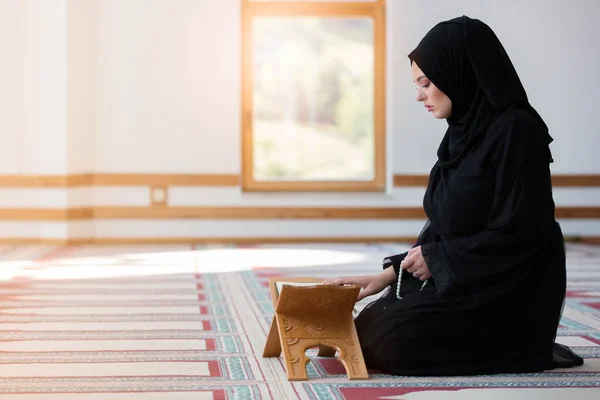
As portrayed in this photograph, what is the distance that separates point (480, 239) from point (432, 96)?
0.42 m

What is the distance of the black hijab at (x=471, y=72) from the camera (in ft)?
8.38

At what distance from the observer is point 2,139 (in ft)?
22.9

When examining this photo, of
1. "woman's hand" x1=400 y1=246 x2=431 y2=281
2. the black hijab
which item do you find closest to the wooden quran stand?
"woman's hand" x1=400 y1=246 x2=431 y2=281

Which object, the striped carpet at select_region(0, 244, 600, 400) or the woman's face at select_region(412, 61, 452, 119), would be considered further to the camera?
the woman's face at select_region(412, 61, 452, 119)

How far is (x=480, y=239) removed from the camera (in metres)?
2.58

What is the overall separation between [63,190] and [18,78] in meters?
0.88

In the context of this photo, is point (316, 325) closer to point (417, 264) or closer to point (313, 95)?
point (417, 264)

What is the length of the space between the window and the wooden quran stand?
15.4 feet

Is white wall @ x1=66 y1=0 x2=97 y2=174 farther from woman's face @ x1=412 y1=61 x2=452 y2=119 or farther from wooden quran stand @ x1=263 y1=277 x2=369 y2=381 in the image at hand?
woman's face @ x1=412 y1=61 x2=452 y2=119

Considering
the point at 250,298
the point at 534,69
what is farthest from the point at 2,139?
the point at 534,69

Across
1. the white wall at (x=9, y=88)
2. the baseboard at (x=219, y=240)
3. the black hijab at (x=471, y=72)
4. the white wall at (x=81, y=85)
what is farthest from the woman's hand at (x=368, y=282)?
the white wall at (x=9, y=88)

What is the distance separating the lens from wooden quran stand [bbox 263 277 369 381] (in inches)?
102

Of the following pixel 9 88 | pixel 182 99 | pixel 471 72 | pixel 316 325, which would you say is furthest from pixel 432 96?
pixel 9 88

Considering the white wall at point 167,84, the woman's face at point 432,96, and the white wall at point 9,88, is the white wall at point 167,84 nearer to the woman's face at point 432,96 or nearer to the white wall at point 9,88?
the white wall at point 9,88
